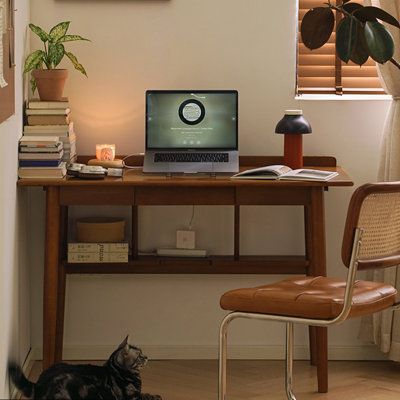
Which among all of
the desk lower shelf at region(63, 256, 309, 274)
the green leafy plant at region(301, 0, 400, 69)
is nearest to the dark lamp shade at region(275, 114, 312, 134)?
the green leafy plant at region(301, 0, 400, 69)

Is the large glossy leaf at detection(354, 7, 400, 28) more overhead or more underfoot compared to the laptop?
more overhead

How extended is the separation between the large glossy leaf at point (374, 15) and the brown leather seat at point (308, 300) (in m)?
1.01

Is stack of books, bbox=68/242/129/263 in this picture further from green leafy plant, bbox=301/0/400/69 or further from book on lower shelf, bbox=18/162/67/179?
green leafy plant, bbox=301/0/400/69

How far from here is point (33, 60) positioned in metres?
3.90

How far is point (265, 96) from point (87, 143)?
74cm

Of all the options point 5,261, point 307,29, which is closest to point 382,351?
point 307,29

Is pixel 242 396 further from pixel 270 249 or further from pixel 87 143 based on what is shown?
pixel 87 143

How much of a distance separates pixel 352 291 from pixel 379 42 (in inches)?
42.0

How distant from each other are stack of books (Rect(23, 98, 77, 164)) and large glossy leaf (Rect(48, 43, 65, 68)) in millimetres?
155

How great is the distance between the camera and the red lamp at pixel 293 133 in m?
3.95

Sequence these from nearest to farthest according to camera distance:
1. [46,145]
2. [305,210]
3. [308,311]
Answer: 1. [308,311]
2. [46,145]
3. [305,210]

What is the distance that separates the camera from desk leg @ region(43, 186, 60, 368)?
3.77m

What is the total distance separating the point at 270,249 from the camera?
167 inches

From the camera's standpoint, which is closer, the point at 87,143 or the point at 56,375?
the point at 56,375
